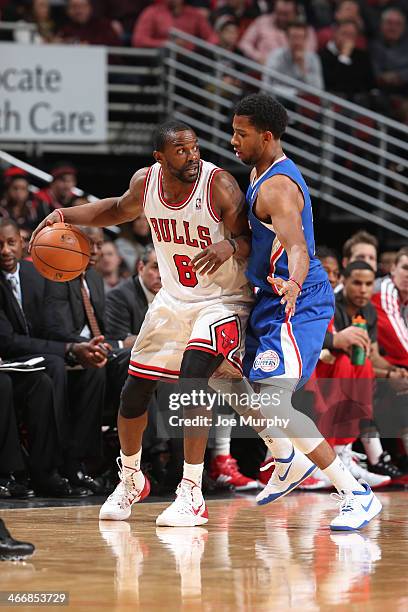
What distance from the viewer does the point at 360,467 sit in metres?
7.45

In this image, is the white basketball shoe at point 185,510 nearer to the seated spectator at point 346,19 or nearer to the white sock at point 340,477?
the white sock at point 340,477

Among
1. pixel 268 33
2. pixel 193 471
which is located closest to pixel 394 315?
pixel 193 471

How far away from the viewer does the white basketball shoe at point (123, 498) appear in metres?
5.32

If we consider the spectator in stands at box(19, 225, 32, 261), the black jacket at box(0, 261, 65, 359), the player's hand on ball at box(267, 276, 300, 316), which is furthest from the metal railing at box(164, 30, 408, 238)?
the player's hand on ball at box(267, 276, 300, 316)

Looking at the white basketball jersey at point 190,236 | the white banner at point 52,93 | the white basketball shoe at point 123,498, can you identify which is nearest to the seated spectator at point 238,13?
the white banner at point 52,93

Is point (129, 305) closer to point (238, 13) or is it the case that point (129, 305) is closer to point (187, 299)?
point (187, 299)

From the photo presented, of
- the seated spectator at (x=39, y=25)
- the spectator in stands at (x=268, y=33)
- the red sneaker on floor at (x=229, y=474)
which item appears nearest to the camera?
the red sneaker on floor at (x=229, y=474)

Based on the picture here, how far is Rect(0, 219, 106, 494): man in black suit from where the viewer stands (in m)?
6.52

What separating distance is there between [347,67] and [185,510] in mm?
7929

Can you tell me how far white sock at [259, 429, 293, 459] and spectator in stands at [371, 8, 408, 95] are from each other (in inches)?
323

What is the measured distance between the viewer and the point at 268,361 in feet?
16.0

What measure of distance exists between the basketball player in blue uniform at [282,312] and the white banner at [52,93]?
5187 mm

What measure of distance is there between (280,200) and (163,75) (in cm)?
646

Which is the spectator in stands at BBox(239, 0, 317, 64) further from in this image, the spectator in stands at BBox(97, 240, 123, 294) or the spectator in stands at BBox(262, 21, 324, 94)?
the spectator in stands at BBox(97, 240, 123, 294)
